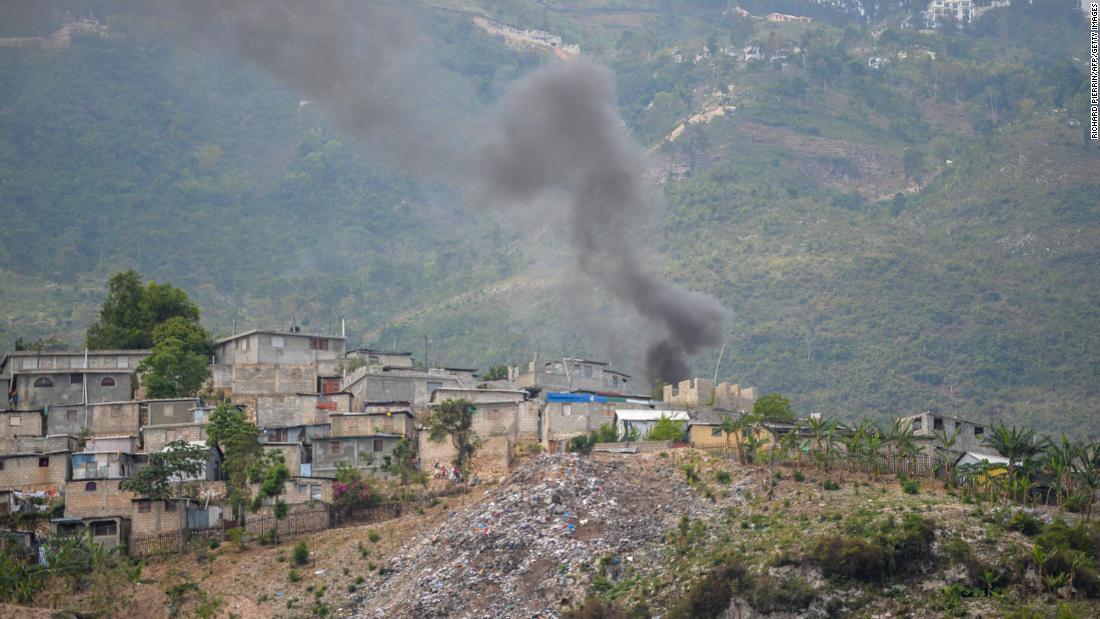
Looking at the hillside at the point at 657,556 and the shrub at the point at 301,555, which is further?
the shrub at the point at 301,555

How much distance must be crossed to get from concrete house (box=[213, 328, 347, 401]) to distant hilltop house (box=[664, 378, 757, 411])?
14678 millimetres

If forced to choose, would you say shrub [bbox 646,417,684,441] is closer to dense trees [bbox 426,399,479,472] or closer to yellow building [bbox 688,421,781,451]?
yellow building [bbox 688,421,781,451]

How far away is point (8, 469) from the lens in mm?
63812

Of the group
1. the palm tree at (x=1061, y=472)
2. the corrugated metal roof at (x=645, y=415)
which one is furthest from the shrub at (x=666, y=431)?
Result: the palm tree at (x=1061, y=472)

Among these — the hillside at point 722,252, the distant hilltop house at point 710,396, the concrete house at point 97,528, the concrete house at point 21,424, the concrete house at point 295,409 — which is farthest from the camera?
the hillside at point 722,252

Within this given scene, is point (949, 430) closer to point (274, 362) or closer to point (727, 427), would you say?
point (727, 427)

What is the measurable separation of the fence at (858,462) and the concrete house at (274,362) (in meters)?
22.8

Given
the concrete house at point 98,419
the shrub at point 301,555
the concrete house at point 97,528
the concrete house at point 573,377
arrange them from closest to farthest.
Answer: the shrub at point 301,555
the concrete house at point 97,528
the concrete house at point 98,419
the concrete house at point 573,377

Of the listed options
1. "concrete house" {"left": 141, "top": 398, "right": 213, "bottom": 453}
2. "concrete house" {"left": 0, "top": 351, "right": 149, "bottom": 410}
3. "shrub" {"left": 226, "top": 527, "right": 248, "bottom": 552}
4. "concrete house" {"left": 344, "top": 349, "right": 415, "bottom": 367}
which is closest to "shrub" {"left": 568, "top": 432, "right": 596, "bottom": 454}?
"shrub" {"left": 226, "top": 527, "right": 248, "bottom": 552}

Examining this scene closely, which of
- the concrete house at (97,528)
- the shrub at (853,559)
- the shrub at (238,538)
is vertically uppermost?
the concrete house at (97,528)

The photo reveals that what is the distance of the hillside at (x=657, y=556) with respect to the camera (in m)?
49.8

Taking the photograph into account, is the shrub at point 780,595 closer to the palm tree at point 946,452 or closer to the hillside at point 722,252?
the palm tree at point 946,452

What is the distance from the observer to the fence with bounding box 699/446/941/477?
6009 centimetres

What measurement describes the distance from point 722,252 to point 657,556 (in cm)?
9746
